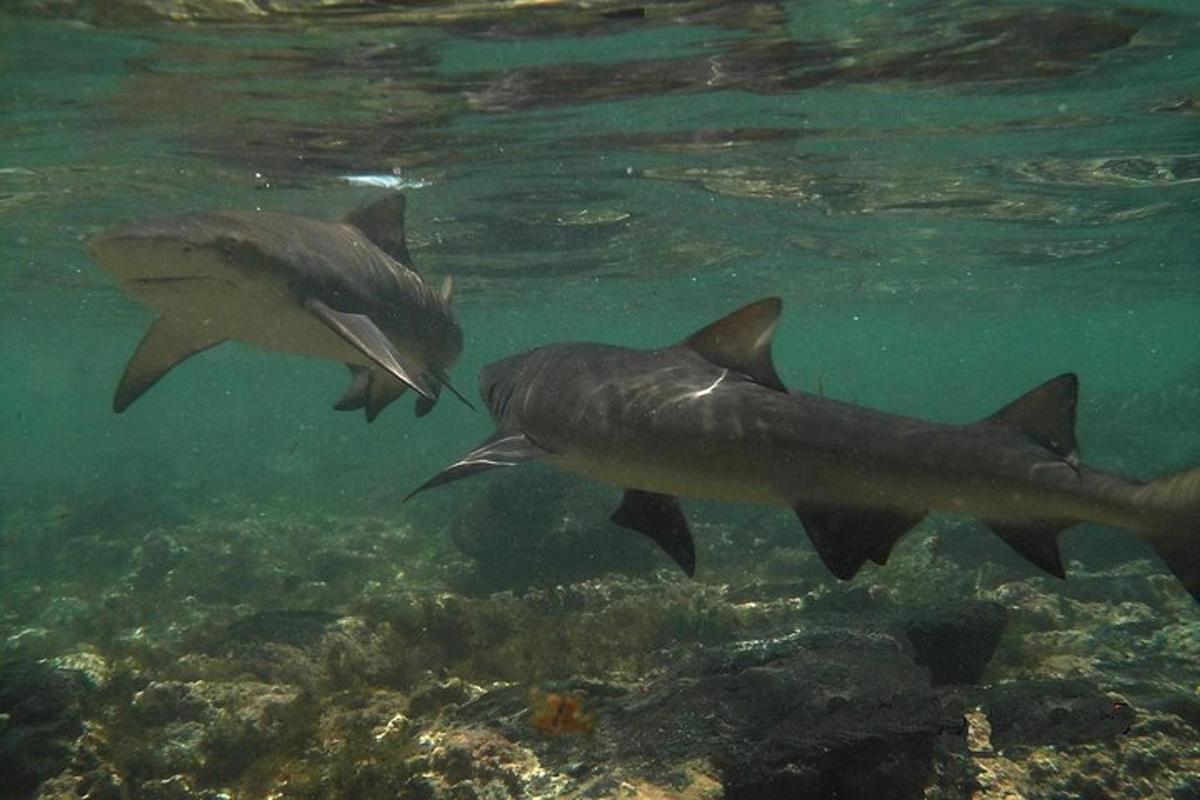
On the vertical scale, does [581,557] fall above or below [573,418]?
below

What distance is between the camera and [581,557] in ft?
49.3

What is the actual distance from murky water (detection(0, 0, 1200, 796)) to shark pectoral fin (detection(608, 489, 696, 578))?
473 centimetres

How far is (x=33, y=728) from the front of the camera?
589 cm

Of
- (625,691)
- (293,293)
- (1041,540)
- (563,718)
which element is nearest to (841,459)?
(1041,540)

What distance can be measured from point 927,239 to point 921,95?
13834mm

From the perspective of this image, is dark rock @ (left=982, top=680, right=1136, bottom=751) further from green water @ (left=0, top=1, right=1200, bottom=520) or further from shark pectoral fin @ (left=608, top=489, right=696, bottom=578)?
green water @ (left=0, top=1, right=1200, bottom=520)

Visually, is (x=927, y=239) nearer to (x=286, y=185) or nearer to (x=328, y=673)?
(x=286, y=185)

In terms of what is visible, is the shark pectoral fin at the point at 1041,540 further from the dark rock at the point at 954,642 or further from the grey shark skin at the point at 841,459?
the dark rock at the point at 954,642

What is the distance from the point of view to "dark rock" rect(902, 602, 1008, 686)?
7480 mm

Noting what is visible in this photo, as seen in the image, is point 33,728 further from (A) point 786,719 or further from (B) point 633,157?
(B) point 633,157

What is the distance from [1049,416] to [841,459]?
112 centimetres

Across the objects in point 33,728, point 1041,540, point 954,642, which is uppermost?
point 1041,540

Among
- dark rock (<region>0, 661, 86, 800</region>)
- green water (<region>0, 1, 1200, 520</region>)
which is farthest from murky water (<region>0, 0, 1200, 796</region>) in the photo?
dark rock (<region>0, 661, 86, 800</region>)

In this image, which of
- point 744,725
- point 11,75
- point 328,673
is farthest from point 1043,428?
point 11,75
